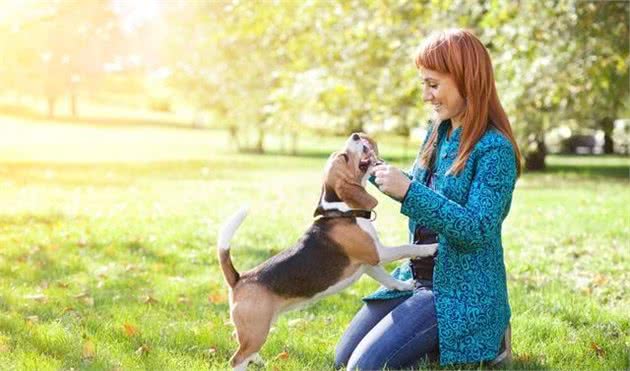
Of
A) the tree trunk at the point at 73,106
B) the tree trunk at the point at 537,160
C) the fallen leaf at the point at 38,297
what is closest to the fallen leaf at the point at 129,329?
the fallen leaf at the point at 38,297

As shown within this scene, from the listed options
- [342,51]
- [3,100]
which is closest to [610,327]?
[342,51]

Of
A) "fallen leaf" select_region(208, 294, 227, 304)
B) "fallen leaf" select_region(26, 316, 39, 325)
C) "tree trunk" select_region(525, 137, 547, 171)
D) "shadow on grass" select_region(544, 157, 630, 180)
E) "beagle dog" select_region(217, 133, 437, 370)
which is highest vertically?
"beagle dog" select_region(217, 133, 437, 370)

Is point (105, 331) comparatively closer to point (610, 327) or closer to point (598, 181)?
point (610, 327)

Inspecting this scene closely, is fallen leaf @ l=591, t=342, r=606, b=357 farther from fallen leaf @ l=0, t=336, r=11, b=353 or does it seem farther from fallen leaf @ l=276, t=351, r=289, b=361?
fallen leaf @ l=0, t=336, r=11, b=353

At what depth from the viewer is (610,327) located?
19.9 ft

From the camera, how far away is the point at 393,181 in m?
4.43

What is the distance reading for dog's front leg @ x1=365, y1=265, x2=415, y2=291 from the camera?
4996 millimetres

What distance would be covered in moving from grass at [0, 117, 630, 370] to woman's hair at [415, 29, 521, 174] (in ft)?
4.60

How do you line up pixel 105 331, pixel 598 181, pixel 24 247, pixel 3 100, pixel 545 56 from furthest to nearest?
pixel 3 100 < pixel 598 181 < pixel 545 56 < pixel 24 247 < pixel 105 331

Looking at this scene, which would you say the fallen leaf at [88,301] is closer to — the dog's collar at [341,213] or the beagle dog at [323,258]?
the beagle dog at [323,258]

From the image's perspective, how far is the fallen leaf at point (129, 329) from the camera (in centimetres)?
584

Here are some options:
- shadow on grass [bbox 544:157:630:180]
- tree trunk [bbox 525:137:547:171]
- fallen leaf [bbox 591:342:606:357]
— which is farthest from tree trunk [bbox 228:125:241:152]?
fallen leaf [bbox 591:342:606:357]

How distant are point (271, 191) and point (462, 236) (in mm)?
14041

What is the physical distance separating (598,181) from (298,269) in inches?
724
